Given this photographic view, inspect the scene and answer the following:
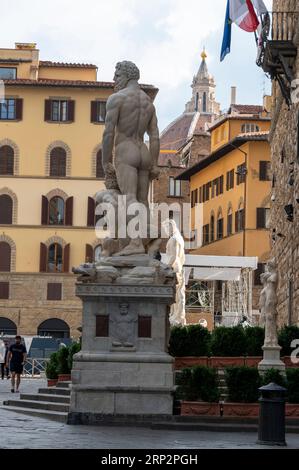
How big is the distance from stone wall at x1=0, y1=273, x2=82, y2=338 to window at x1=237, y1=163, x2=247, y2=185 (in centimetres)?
1188

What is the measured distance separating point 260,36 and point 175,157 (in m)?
89.7

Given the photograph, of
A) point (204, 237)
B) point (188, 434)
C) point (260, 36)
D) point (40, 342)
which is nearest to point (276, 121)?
point (260, 36)

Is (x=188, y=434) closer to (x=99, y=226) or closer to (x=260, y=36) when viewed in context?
(x=99, y=226)

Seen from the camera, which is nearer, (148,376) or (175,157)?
(148,376)

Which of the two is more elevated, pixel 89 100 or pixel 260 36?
pixel 89 100

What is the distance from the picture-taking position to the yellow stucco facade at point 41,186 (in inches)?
2977

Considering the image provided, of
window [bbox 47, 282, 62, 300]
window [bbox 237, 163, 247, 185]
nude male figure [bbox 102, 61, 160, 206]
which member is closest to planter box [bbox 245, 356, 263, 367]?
nude male figure [bbox 102, 61, 160, 206]

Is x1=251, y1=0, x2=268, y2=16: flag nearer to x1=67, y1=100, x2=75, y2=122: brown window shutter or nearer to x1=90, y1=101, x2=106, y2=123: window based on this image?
x1=90, y1=101, x2=106, y2=123: window

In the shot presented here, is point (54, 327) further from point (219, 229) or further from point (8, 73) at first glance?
point (219, 229)

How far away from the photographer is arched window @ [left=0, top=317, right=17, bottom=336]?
74875 mm

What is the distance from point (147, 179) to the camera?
22594 mm

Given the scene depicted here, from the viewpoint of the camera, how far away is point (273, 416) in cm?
1739

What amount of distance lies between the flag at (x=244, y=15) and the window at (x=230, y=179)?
1892 inches

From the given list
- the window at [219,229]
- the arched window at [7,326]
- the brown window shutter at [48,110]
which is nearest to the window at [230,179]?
the window at [219,229]
